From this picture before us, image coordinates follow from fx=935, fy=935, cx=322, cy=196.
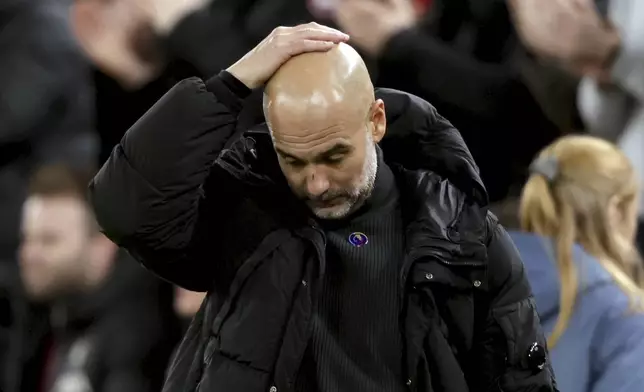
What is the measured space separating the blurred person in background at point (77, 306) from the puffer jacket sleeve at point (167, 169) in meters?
1.21

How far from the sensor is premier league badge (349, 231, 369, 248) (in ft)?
3.10

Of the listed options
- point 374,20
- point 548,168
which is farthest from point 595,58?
point 548,168

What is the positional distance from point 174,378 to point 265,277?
0.14 m

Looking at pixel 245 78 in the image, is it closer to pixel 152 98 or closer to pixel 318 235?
pixel 318 235

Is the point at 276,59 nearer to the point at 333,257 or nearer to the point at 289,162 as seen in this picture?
the point at 289,162

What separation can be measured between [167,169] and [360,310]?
239 mm

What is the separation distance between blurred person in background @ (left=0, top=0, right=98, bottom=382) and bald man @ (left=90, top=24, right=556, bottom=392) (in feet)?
4.16

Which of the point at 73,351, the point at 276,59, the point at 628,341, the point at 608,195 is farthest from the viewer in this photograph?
the point at 73,351

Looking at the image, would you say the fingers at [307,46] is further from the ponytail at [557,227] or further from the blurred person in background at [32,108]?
the blurred person in background at [32,108]

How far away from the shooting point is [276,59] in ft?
2.80

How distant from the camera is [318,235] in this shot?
89 cm

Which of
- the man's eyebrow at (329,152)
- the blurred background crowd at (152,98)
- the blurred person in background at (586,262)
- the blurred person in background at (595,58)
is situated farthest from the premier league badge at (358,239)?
A: the blurred person in background at (595,58)

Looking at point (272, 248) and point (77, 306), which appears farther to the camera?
point (77, 306)

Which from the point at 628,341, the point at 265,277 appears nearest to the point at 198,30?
the point at 628,341
